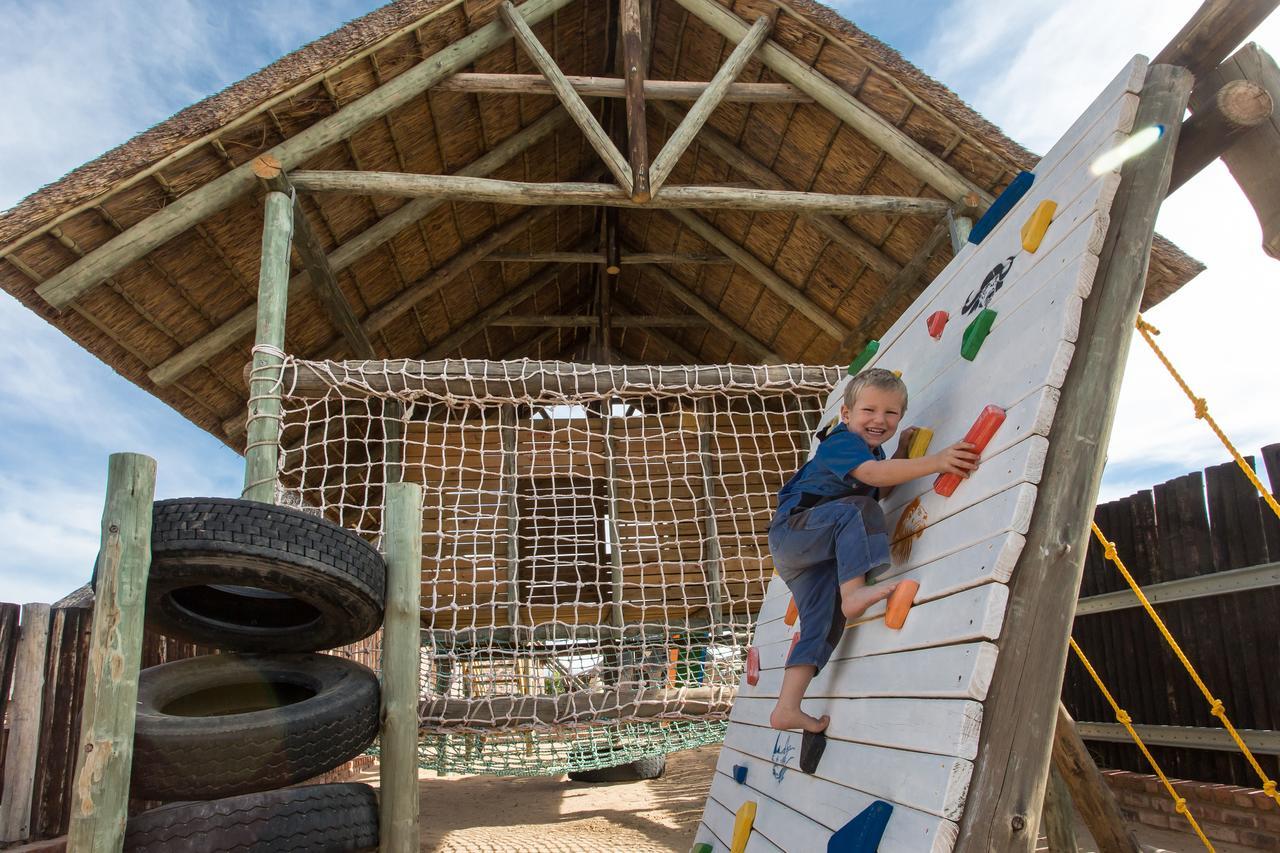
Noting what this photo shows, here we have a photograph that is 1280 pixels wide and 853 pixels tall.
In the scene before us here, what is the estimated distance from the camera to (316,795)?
2.34 m

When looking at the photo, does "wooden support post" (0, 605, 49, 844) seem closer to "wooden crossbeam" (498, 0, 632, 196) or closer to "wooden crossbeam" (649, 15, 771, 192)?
"wooden crossbeam" (498, 0, 632, 196)

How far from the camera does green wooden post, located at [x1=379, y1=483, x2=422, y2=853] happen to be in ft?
8.12

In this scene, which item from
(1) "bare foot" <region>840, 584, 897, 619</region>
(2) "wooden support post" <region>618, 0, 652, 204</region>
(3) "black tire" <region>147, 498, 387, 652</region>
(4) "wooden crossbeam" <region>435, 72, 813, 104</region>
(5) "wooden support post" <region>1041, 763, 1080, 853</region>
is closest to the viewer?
(1) "bare foot" <region>840, 584, 897, 619</region>

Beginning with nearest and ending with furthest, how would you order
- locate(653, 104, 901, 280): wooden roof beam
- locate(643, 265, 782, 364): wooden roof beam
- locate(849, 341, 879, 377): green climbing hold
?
locate(849, 341, 879, 377): green climbing hold
locate(653, 104, 901, 280): wooden roof beam
locate(643, 265, 782, 364): wooden roof beam

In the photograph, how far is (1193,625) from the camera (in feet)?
12.9

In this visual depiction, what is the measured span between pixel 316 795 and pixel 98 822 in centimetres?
53

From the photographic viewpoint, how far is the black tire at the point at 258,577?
89.0 inches

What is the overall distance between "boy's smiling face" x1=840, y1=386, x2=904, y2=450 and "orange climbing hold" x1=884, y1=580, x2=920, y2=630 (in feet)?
1.37

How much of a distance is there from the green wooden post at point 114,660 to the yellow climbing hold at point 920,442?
5.92 feet

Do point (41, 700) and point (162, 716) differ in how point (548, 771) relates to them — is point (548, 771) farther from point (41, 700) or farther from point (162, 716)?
point (162, 716)

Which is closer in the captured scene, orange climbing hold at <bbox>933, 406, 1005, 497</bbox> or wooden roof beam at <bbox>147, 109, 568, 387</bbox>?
orange climbing hold at <bbox>933, 406, 1005, 497</bbox>

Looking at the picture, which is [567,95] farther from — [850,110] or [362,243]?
[362,243]

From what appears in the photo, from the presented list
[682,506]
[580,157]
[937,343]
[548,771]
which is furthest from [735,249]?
[937,343]

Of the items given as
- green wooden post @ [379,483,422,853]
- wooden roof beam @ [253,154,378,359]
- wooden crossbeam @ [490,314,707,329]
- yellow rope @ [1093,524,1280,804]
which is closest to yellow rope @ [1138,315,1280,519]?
yellow rope @ [1093,524,1280,804]
